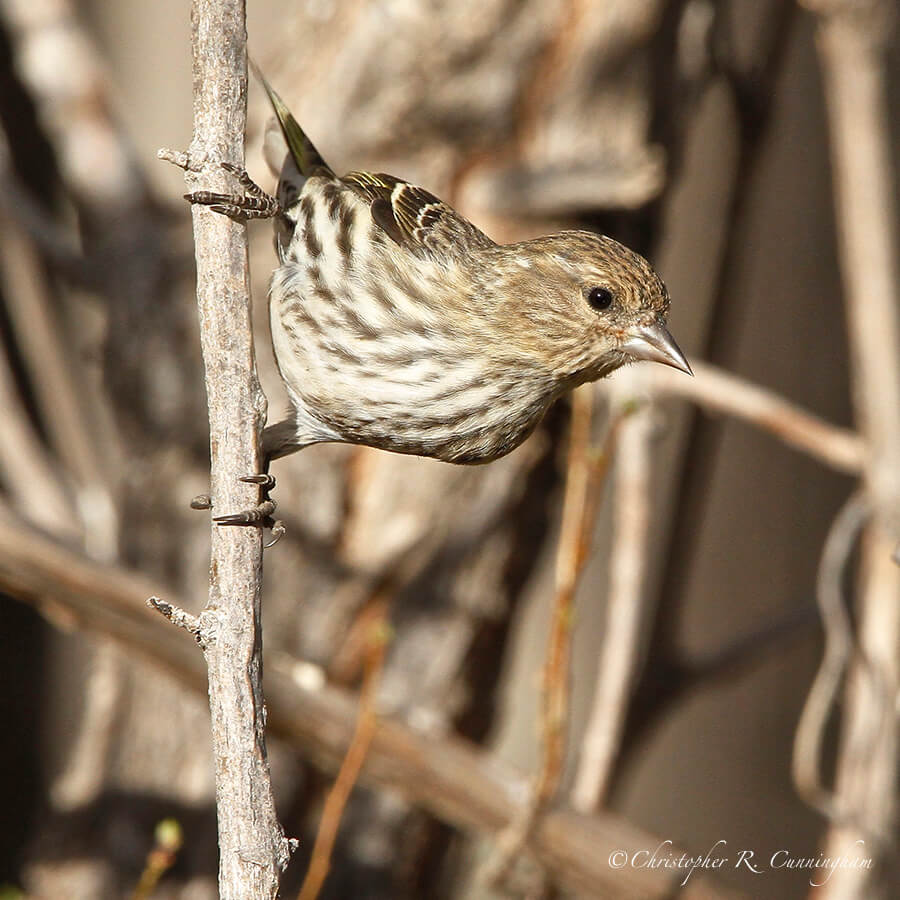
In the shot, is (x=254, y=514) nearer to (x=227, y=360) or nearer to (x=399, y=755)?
(x=227, y=360)

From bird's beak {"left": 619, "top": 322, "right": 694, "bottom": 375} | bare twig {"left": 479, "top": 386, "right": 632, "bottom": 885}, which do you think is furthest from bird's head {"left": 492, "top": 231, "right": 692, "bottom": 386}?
bare twig {"left": 479, "top": 386, "right": 632, "bottom": 885}

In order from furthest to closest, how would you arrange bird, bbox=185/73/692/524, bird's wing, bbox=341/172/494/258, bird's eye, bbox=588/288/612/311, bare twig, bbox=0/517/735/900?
bare twig, bbox=0/517/735/900, bird's wing, bbox=341/172/494/258, bird's eye, bbox=588/288/612/311, bird, bbox=185/73/692/524

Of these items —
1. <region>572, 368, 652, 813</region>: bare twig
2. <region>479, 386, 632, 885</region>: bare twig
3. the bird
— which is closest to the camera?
the bird

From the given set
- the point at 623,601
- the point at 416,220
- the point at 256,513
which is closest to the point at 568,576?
the point at 623,601

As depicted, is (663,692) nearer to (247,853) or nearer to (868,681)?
(868,681)

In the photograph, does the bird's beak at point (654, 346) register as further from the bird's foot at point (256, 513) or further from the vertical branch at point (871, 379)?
the vertical branch at point (871, 379)

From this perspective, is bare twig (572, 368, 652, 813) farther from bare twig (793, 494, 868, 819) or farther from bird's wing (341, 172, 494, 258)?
bird's wing (341, 172, 494, 258)
